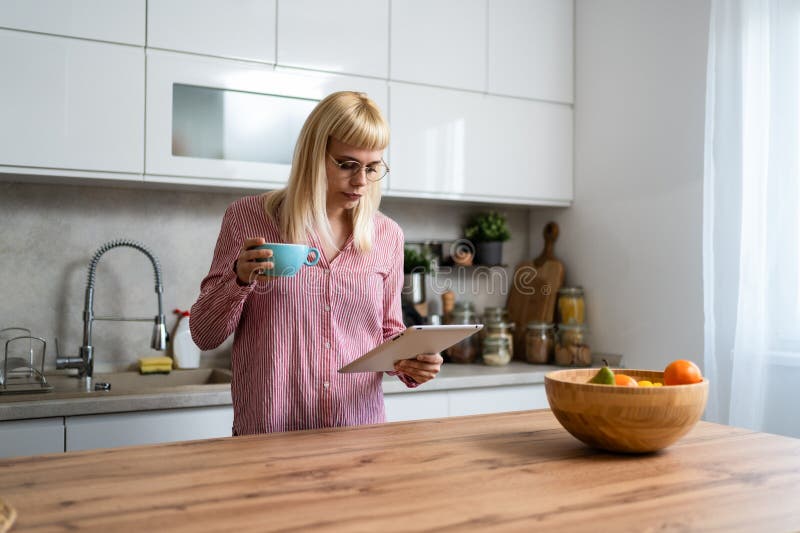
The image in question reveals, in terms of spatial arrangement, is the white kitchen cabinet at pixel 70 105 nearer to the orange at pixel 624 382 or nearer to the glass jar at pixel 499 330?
the glass jar at pixel 499 330

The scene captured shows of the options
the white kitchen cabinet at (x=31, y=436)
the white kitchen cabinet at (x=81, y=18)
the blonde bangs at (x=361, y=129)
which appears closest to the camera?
the blonde bangs at (x=361, y=129)

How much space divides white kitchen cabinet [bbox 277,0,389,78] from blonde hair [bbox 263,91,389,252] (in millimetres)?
995

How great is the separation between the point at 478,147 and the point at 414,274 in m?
0.59

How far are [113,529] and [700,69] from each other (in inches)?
99.7

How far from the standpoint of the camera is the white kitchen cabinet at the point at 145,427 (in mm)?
2143

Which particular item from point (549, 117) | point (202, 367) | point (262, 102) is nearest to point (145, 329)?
point (202, 367)

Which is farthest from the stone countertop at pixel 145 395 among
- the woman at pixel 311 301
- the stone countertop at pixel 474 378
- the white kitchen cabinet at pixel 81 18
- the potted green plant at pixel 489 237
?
the white kitchen cabinet at pixel 81 18

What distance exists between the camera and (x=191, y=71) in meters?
2.54

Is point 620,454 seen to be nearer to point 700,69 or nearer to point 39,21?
point 700,69

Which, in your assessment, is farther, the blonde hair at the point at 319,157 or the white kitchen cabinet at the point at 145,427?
the white kitchen cabinet at the point at 145,427

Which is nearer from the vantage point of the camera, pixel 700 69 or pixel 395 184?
pixel 700 69

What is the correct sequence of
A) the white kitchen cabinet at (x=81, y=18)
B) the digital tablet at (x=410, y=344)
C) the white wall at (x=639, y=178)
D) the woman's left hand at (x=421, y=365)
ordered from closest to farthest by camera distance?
the digital tablet at (x=410, y=344), the woman's left hand at (x=421, y=365), the white kitchen cabinet at (x=81, y=18), the white wall at (x=639, y=178)

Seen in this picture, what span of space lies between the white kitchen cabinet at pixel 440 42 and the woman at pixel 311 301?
119cm

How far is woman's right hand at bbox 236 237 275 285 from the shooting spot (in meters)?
1.43
